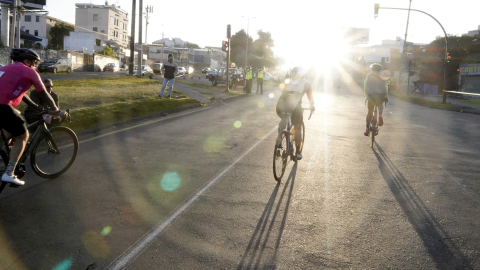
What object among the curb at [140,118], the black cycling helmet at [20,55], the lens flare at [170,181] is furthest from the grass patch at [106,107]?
the black cycling helmet at [20,55]

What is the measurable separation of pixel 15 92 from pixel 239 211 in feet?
9.75

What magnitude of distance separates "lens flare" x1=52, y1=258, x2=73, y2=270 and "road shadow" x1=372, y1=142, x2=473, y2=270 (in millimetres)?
3239

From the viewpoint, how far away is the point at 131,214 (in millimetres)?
5070

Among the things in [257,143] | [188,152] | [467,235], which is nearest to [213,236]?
[467,235]

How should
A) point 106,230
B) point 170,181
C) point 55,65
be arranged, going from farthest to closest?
1. point 55,65
2. point 170,181
3. point 106,230

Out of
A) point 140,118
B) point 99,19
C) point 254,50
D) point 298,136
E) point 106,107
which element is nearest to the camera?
point 298,136

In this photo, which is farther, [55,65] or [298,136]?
[55,65]

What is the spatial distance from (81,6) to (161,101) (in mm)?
78855

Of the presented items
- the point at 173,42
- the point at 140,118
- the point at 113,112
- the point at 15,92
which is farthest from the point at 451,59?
the point at 173,42

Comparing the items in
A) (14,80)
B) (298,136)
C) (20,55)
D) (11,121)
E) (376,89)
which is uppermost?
(20,55)

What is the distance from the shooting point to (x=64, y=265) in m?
3.75

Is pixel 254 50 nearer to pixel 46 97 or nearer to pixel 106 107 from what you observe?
pixel 106 107

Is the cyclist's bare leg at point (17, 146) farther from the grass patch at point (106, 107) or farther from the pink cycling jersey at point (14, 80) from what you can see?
the grass patch at point (106, 107)

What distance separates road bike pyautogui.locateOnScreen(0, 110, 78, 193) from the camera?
5.72m
